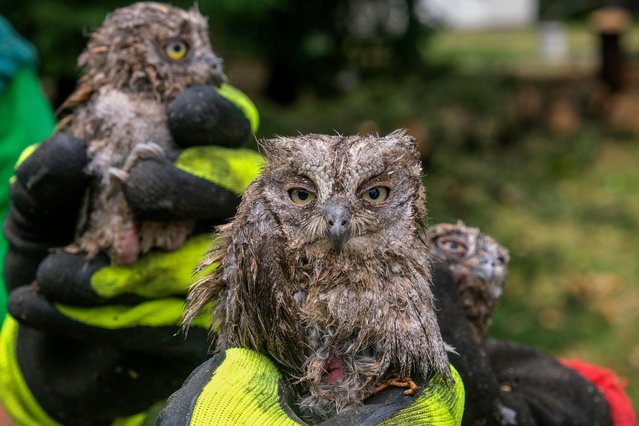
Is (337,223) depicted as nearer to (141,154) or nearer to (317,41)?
Result: (141,154)

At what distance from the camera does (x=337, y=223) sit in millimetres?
1782

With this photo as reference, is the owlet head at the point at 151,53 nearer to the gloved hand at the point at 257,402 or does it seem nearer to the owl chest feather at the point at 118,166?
the owl chest feather at the point at 118,166

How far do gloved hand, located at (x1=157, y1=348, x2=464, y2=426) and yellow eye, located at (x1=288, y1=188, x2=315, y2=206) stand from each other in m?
0.37

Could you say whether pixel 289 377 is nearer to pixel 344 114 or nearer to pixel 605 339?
pixel 605 339

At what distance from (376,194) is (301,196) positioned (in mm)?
163

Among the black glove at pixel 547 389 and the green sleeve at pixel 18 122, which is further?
the green sleeve at pixel 18 122

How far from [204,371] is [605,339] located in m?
4.70

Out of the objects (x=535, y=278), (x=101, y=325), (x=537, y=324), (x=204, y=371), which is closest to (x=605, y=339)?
(x=537, y=324)

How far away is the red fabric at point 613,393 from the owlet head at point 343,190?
1.10m

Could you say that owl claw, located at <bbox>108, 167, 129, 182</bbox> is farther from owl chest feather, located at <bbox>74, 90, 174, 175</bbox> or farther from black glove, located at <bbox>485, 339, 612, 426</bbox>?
black glove, located at <bbox>485, 339, 612, 426</bbox>

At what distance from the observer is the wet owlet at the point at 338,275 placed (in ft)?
6.14

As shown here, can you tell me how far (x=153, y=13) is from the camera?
2795 mm

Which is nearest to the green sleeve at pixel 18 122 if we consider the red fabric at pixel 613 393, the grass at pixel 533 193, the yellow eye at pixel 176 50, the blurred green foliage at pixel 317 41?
the yellow eye at pixel 176 50

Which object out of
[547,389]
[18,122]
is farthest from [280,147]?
[18,122]
